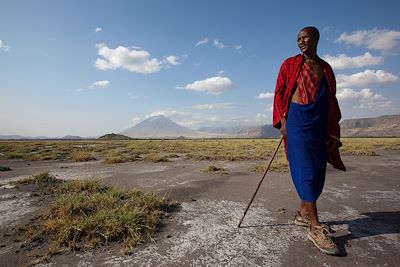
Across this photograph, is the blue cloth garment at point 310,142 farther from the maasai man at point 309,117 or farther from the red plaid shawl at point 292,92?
the red plaid shawl at point 292,92

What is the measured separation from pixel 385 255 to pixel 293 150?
1.49 metres

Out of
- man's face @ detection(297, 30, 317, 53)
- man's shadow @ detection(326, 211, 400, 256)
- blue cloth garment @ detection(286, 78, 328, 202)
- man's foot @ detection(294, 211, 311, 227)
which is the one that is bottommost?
man's shadow @ detection(326, 211, 400, 256)

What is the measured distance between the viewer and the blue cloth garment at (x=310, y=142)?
3461mm

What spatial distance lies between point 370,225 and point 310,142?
5.45ft

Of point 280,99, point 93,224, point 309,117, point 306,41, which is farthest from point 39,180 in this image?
point 306,41

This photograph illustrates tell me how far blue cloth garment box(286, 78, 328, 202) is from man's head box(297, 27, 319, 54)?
451 millimetres

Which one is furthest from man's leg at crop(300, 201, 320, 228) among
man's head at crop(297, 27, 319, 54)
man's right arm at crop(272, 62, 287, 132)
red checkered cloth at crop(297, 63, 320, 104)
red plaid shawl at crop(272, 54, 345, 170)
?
man's head at crop(297, 27, 319, 54)

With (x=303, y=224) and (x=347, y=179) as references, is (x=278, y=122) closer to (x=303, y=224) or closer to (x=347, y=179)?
(x=303, y=224)

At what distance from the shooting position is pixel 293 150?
3.60m

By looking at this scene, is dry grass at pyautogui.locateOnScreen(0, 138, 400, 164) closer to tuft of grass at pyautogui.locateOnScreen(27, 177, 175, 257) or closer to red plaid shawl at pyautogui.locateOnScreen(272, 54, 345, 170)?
tuft of grass at pyautogui.locateOnScreen(27, 177, 175, 257)

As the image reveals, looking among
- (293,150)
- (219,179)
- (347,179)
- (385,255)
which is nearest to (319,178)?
(293,150)

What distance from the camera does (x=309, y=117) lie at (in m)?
3.46

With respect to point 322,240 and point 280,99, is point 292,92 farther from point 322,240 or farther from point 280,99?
point 322,240

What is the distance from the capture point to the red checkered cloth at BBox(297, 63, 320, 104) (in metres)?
3.51
